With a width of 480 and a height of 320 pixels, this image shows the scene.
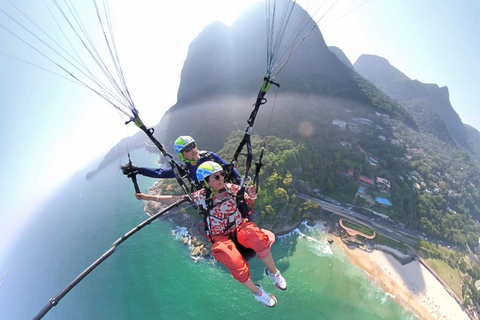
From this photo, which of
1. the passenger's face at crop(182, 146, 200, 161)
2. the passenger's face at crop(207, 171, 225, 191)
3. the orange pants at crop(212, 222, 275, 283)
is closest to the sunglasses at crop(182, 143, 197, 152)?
the passenger's face at crop(182, 146, 200, 161)

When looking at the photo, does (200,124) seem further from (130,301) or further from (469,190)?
(469,190)

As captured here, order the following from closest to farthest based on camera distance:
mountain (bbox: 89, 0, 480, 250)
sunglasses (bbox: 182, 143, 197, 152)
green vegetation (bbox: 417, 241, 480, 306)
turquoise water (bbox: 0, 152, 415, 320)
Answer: sunglasses (bbox: 182, 143, 197, 152)
turquoise water (bbox: 0, 152, 415, 320)
green vegetation (bbox: 417, 241, 480, 306)
mountain (bbox: 89, 0, 480, 250)

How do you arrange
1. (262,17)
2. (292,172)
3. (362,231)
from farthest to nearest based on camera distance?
(262,17)
(292,172)
(362,231)

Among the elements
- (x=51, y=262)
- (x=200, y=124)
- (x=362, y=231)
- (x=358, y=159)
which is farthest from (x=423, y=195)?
(x=51, y=262)

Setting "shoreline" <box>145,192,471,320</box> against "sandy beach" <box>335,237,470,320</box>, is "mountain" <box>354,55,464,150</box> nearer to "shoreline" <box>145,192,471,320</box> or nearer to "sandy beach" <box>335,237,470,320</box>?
"shoreline" <box>145,192,471,320</box>

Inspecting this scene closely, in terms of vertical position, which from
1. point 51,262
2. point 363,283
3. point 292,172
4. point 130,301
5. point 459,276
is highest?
point 292,172

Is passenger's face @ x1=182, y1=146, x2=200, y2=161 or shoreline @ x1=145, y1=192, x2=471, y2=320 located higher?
passenger's face @ x1=182, y1=146, x2=200, y2=161
